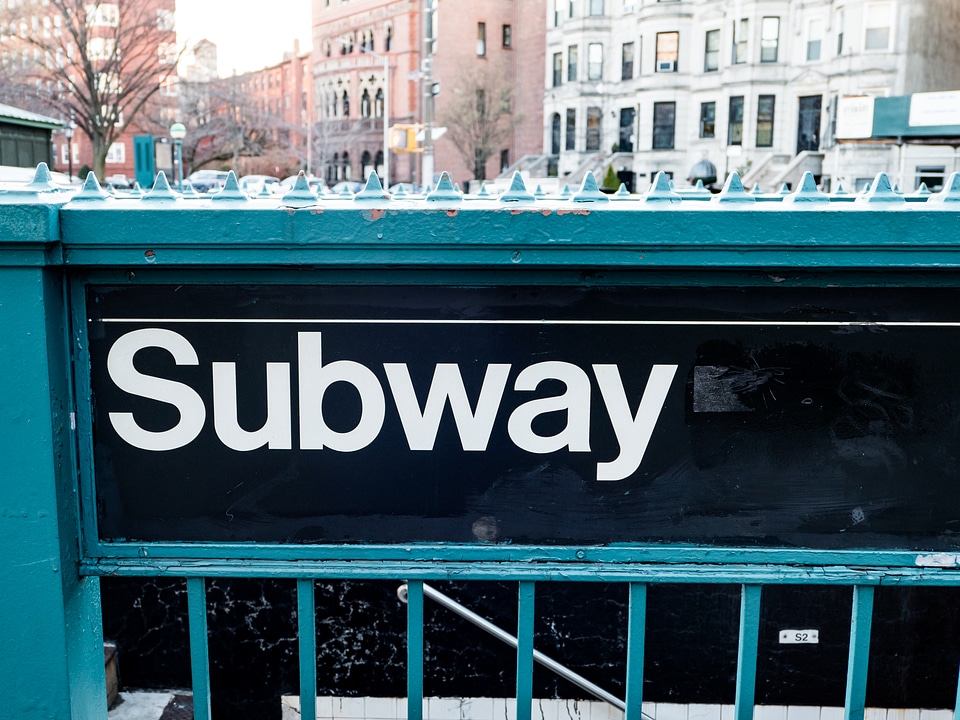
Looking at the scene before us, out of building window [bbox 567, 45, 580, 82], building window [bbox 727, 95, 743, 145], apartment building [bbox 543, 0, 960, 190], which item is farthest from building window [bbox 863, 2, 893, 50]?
building window [bbox 567, 45, 580, 82]

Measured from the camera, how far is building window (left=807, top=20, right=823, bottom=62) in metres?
36.9

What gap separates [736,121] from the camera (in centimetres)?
3959

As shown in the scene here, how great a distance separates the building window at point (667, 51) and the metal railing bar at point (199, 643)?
4354 centimetres

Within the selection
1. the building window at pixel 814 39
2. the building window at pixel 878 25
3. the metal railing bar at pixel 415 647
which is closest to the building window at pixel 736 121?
the building window at pixel 814 39

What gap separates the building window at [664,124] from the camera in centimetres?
4225

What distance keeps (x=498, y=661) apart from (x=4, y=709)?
20.0ft

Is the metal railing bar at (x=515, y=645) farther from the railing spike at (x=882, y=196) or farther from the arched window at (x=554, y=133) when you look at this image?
the arched window at (x=554, y=133)

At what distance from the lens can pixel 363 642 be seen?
7527 mm

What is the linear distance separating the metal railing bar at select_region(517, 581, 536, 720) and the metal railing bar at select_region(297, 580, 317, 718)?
48cm

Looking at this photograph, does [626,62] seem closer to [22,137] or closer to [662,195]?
[22,137]

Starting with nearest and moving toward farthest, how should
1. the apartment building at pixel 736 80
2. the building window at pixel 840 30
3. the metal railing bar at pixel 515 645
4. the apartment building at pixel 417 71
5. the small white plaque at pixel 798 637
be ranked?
the metal railing bar at pixel 515 645, the small white plaque at pixel 798 637, the apartment building at pixel 736 80, the building window at pixel 840 30, the apartment building at pixel 417 71

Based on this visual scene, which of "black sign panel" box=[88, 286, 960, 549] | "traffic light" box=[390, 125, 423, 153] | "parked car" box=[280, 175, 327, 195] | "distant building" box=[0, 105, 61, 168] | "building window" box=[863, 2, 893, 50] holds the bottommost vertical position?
"black sign panel" box=[88, 286, 960, 549]

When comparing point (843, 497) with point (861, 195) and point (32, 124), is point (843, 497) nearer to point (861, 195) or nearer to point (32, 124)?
point (861, 195)

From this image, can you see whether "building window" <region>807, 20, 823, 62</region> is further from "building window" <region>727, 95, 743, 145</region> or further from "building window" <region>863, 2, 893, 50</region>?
"building window" <region>727, 95, 743, 145</region>
